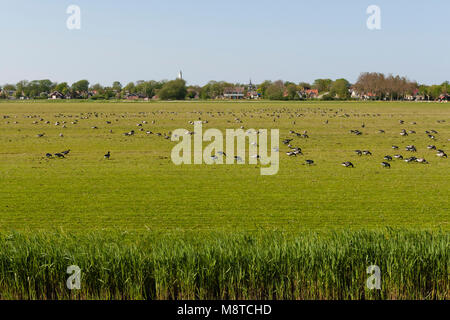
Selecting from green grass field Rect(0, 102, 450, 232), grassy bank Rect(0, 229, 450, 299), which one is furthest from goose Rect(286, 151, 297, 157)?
grassy bank Rect(0, 229, 450, 299)

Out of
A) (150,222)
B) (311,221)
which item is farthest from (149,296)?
(311,221)

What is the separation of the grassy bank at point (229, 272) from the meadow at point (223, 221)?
0.11 ft

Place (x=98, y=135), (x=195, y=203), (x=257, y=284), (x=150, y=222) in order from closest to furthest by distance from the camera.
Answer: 1. (x=257, y=284)
2. (x=150, y=222)
3. (x=195, y=203)
4. (x=98, y=135)

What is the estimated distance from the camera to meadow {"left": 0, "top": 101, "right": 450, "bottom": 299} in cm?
1076

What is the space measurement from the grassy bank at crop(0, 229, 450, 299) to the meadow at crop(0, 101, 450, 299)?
0.03 meters

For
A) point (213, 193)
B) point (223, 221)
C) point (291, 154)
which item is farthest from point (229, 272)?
point (291, 154)

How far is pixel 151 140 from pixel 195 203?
23.3 meters

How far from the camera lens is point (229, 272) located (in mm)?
10812

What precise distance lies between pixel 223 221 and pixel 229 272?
227 inches

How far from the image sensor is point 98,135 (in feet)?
151

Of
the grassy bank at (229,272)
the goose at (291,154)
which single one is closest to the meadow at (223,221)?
the grassy bank at (229,272)
